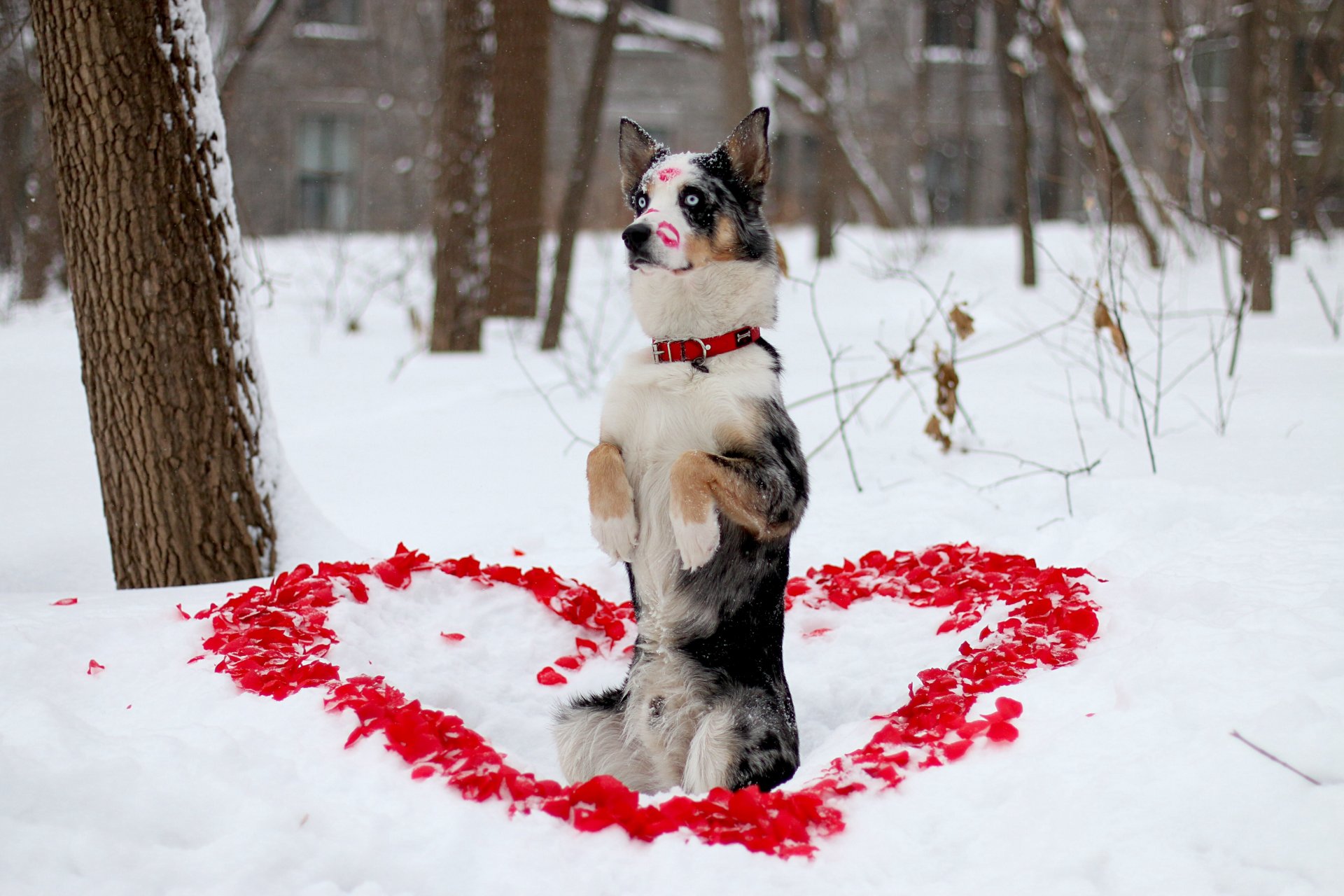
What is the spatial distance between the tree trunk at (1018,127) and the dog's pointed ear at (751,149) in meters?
8.24

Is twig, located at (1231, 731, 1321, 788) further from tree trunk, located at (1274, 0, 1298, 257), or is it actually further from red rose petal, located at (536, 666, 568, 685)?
tree trunk, located at (1274, 0, 1298, 257)

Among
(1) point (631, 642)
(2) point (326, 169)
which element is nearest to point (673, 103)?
(2) point (326, 169)

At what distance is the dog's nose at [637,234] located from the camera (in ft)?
9.14

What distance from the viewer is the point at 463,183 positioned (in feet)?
31.9

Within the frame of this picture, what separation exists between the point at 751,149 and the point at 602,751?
1.92 m

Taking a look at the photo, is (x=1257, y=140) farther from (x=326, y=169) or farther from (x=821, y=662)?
(x=326, y=169)

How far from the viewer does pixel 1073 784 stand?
246 centimetres

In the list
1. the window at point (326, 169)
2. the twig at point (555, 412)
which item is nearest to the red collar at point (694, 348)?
the twig at point (555, 412)

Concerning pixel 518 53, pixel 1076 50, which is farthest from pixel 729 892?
pixel 1076 50

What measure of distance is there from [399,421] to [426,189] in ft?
47.0

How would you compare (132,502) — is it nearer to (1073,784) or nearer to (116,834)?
(116,834)

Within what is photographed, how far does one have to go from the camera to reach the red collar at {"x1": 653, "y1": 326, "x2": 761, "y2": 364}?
3.06 metres

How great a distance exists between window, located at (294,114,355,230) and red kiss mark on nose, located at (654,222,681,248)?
22.0m

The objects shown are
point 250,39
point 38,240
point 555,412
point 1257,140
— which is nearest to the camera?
point 555,412
